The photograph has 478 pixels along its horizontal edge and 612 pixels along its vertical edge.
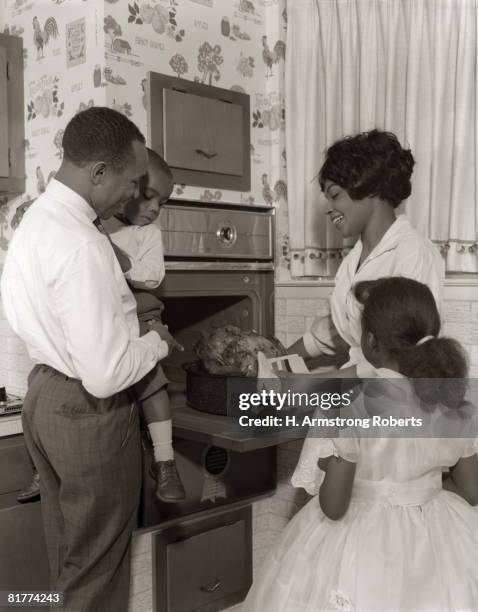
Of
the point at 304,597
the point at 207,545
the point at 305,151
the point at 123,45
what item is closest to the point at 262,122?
the point at 305,151

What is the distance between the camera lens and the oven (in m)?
2.37

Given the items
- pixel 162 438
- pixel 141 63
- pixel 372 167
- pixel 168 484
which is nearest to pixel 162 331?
pixel 162 438

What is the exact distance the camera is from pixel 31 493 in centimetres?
211

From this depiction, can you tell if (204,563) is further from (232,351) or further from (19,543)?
(232,351)

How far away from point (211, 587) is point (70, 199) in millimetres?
1571

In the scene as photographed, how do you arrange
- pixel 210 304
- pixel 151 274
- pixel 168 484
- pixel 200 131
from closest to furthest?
pixel 168 484 → pixel 151 274 → pixel 200 131 → pixel 210 304

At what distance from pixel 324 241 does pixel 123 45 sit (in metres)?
0.98

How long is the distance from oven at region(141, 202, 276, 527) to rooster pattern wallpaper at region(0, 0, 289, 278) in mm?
101

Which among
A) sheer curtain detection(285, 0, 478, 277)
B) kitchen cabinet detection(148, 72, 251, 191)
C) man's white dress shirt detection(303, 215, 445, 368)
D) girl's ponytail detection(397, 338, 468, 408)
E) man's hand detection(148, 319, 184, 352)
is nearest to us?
girl's ponytail detection(397, 338, 468, 408)

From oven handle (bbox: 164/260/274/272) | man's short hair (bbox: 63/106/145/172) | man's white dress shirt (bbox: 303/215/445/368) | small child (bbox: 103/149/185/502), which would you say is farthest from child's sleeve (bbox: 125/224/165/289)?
man's white dress shirt (bbox: 303/215/445/368)

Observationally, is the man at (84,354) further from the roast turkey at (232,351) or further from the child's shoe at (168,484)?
the roast turkey at (232,351)

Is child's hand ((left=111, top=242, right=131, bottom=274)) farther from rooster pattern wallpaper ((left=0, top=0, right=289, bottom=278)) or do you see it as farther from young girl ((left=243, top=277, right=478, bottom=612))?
young girl ((left=243, top=277, right=478, bottom=612))

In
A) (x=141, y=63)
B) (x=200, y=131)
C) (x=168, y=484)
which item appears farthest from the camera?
(x=200, y=131)

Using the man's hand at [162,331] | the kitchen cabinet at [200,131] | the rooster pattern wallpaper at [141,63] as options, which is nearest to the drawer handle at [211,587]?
the man's hand at [162,331]
